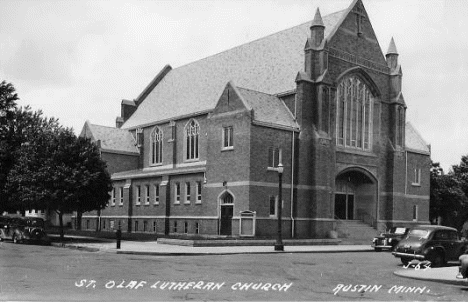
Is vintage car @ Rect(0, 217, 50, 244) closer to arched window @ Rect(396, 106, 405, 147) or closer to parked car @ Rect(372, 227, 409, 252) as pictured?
parked car @ Rect(372, 227, 409, 252)

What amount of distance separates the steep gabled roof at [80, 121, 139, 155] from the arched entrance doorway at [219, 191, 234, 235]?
22.3m

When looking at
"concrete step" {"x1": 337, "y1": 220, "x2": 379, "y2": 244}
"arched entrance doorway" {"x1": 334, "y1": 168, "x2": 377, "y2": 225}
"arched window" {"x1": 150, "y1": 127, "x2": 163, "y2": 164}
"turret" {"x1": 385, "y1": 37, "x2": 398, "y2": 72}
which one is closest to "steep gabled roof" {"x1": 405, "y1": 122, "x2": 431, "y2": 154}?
"arched entrance doorway" {"x1": 334, "y1": 168, "x2": 377, "y2": 225}

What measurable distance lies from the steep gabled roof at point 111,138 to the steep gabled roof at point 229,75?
1.91 metres

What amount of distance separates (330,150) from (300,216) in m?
6.01

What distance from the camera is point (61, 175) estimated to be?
4022cm

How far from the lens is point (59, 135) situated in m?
42.6

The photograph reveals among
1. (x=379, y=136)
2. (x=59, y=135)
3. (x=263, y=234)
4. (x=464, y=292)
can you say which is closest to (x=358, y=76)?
(x=379, y=136)

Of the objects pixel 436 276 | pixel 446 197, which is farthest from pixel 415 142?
pixel 436 276

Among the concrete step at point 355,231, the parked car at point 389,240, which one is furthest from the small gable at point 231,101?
the parked car at point 389,240

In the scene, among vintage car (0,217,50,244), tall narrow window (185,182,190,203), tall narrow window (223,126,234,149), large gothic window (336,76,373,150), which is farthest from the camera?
tall narrow window (185,182,190,203)

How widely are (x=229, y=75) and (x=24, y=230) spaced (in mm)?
26856

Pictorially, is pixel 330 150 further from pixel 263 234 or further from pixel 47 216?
pixel 47 216

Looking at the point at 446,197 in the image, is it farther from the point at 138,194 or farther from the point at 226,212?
the point at 138,194

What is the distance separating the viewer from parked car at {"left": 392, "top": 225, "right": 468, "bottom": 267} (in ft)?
81.6
